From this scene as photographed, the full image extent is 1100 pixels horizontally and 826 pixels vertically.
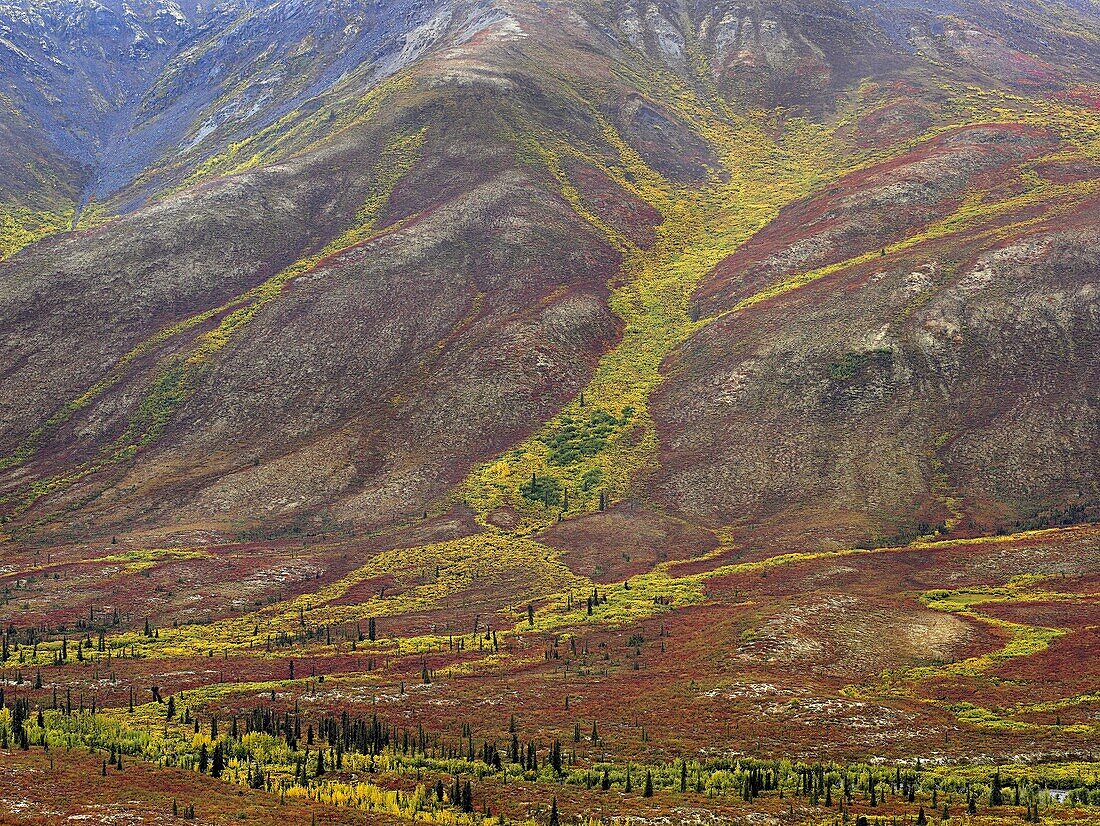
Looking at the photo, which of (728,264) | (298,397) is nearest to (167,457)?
(298,397)

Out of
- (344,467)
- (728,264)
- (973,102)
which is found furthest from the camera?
(973,102)

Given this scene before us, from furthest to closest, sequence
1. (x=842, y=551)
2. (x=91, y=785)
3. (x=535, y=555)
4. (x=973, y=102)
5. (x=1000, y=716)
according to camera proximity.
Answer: (x=973, y=102)
(x=535, y=555)
(x=842, y=551)
(x=1000, y=716)
(x=91, y=785)

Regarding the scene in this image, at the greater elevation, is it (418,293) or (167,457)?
(418,293)

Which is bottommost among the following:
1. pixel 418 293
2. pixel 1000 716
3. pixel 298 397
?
pixel 1000 716

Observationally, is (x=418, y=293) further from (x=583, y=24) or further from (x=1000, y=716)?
(x=583, y=24)

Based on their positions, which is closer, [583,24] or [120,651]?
[120,651]

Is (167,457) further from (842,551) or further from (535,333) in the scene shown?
(842,551)

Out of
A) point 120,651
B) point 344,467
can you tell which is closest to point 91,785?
point 120,651
